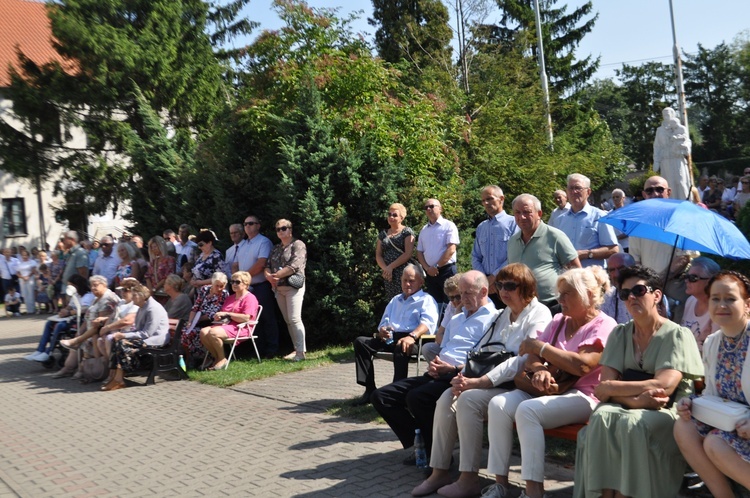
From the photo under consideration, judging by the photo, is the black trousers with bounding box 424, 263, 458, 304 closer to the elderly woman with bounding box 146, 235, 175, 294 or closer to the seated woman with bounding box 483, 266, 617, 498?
the seated woman with bounding box 483, 266, 617, 498

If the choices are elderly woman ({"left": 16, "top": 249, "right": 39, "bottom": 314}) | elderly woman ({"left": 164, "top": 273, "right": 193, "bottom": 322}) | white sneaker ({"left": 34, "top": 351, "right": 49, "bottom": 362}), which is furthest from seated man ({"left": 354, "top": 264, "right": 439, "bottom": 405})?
elderly woman ({"left": 16, "top": 249, "right": 39, "bottom": 314})

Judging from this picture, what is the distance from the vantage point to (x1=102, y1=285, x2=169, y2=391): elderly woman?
1025 cm

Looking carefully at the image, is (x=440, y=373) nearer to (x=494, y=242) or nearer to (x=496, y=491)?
(x=496, y=491)

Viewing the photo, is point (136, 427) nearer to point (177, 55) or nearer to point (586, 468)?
point (586, 468)

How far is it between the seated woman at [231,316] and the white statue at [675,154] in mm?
5962

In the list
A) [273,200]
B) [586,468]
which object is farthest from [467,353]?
[273,200]

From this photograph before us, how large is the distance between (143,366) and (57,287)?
1013 centimetres

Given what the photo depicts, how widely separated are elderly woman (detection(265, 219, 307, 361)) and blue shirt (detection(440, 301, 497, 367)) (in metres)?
4.78

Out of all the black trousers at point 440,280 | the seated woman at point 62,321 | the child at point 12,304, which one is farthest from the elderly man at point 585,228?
the child at point 12,304

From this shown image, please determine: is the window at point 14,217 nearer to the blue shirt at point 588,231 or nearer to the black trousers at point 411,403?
the blue shirt at point 588,231

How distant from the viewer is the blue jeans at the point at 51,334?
12.2m

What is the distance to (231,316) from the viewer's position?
10453 millimetres

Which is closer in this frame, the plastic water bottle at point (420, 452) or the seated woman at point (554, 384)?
the seated woman at point (554, 384)

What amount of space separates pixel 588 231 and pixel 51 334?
29.0 ft
